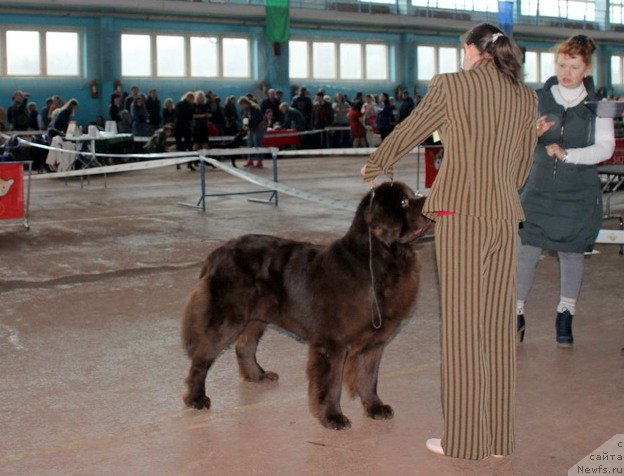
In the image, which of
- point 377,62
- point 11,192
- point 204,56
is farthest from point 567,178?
point 377,62

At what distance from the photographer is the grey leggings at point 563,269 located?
5258 millimetres

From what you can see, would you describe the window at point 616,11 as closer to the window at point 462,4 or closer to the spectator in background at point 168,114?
the window at point 462,4

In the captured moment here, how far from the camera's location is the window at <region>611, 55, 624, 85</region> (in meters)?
41.8

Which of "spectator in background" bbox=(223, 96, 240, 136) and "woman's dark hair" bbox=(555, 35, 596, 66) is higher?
"spectator in background" bbox=(223, 96, 240, 136)

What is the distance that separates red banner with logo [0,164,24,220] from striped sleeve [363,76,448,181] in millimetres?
7025

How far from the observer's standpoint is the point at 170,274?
7.60 meters

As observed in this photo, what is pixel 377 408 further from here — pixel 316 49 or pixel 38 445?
pixel 316 49

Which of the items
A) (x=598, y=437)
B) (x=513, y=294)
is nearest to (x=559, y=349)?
(x=598, y=437)

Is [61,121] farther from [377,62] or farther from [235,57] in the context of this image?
[377,62]

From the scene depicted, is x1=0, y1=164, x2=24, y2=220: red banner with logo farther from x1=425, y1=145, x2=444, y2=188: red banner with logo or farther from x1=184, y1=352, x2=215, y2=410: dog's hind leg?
x1=184, y1=352, x2=215, y2=410: dog's hind leg

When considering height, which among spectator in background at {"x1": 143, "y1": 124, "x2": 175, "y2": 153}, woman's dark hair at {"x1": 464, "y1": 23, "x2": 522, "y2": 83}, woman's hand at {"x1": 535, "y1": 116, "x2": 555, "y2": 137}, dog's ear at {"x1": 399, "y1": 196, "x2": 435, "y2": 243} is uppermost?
spectator in background at {"x1": 143, "y1": 124, "x2": 175, "y2": 153}

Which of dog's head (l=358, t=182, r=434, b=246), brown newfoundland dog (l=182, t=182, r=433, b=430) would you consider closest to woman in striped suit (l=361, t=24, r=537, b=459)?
dog's head (l=358, t=182, r=434, b=246)

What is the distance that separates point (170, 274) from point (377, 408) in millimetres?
3822

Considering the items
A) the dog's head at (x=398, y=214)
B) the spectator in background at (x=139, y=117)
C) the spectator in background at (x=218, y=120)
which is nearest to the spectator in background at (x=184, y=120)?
the spectator in background at (x=218, y=120)
